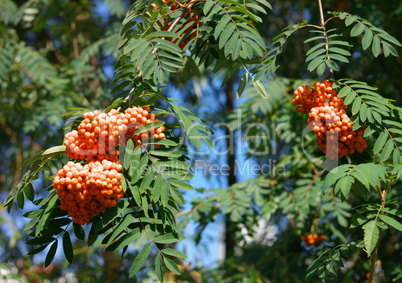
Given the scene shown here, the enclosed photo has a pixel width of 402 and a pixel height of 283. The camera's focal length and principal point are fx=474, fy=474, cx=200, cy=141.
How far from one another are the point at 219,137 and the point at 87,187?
2.83m

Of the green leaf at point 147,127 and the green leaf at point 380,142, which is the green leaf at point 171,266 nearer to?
the green leaf at point 147,127

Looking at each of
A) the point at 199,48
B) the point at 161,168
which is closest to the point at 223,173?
the point at 199,48

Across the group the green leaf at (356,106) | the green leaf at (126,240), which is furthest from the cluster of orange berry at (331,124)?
the green leaf at (126,240)

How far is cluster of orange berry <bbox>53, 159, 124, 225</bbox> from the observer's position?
1.62 metres

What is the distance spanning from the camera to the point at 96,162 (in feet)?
5.55

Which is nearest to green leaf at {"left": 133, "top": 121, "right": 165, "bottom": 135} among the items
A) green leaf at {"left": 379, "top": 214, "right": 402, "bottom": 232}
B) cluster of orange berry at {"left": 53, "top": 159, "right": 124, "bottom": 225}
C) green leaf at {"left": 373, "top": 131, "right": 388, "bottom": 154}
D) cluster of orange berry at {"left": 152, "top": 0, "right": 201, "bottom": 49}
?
cluster of orange berry at {"left": 53, "top": 159, "right": 124, "bottom": 225}

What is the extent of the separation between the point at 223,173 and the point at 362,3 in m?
2.00

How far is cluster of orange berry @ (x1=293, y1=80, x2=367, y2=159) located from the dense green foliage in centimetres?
4

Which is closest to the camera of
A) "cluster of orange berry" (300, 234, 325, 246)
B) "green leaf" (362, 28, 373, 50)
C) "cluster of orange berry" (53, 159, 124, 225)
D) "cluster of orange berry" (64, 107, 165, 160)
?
"cluster of orange berry" (53, 159, 124, 225)

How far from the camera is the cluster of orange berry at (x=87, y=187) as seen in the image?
1.62 meters

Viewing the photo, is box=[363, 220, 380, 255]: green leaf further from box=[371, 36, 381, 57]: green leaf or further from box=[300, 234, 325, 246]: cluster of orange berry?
box=[300, 234, 325, 246]: cluster of orange berry

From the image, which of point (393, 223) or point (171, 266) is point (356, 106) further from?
point (171, 266)

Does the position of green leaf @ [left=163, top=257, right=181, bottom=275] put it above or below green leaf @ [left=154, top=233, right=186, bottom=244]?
below

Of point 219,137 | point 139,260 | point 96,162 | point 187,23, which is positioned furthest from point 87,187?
point 219,137
